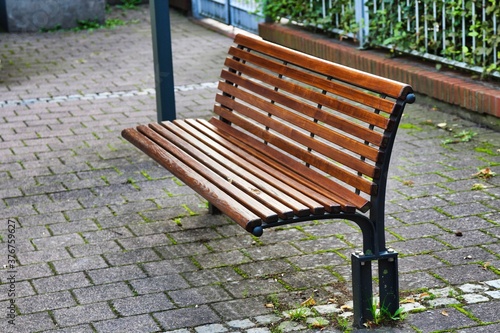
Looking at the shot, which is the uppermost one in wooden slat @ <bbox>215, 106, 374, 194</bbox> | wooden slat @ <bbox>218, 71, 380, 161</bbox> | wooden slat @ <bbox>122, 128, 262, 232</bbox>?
wooden slat @ <bbox>218, 71, 380, 161</bbox>

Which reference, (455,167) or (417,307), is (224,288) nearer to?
(417,307)

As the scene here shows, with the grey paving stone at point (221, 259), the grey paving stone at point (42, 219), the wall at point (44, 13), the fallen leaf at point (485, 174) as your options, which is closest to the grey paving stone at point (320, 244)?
the grey paving stone at point (221, 259)

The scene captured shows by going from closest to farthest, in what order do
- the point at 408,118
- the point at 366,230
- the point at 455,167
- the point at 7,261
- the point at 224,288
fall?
1. the point at 366,230
2. the point at 224,288
3. the point at 7,261
4. the point at 455,167
5. the point at 408,118

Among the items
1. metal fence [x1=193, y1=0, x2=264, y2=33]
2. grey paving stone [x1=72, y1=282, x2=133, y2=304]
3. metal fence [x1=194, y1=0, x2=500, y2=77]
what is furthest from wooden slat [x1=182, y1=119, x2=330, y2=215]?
metal fence [x1=193, y1=0, x2=264, y2=33]

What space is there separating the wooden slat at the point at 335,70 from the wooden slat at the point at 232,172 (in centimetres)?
60

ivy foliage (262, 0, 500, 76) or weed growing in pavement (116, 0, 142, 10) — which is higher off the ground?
ivy foliage (262, 0, 500, 76)

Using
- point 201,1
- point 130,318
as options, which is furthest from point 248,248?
point 201,1

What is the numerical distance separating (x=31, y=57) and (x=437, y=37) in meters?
5.28

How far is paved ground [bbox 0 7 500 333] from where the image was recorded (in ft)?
14.1

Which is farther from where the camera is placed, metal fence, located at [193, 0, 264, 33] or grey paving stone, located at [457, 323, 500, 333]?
metal fence, located at [193, 0, 264, 33]

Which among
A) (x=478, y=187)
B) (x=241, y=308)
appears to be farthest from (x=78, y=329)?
(x=478, y=187)

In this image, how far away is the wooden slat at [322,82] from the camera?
13.4ft

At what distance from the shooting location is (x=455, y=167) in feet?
20.9

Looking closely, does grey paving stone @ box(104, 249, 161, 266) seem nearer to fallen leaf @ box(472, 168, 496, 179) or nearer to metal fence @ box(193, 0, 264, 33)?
fallen leaf @ box(472, 168, 496, 179)
